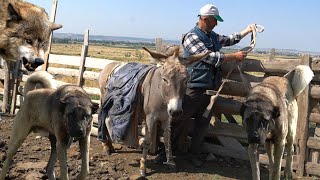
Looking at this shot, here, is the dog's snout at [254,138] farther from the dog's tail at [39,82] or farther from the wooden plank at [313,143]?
the dog's tail at [39,82]

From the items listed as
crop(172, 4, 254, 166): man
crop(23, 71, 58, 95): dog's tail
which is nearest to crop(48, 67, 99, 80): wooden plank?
crop(172, 4, 254, 166): man

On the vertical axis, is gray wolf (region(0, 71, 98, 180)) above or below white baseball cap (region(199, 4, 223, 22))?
below

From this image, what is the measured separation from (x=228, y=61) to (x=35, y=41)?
12.7 feet

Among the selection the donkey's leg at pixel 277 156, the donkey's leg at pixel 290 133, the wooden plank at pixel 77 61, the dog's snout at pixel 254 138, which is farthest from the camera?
the wooden plank at pixel 77 61

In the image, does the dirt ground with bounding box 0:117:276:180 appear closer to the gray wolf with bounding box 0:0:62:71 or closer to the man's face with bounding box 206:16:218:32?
the gray wolf with bounding box 0:0:62:71

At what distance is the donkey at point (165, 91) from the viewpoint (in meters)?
6.70

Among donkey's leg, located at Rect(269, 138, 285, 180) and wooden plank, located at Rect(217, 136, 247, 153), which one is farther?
wooden plank, located at Rect(217, 136, 247, 153)

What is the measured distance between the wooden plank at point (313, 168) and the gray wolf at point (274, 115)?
0.55 m

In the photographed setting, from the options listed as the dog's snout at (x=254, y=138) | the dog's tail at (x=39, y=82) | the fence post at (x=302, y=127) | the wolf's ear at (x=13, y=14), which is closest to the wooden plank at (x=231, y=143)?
the fence post at (x=302, y=127)

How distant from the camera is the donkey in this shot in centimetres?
670

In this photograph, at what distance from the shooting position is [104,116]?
334 inches

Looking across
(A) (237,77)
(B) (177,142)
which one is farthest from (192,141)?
(A) (237,77)

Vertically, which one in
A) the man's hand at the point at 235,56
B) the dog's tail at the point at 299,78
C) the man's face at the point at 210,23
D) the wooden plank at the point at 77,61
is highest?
the man's face at the point at 210,23

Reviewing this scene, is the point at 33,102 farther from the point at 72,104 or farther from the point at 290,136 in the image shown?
the point at 290,136
